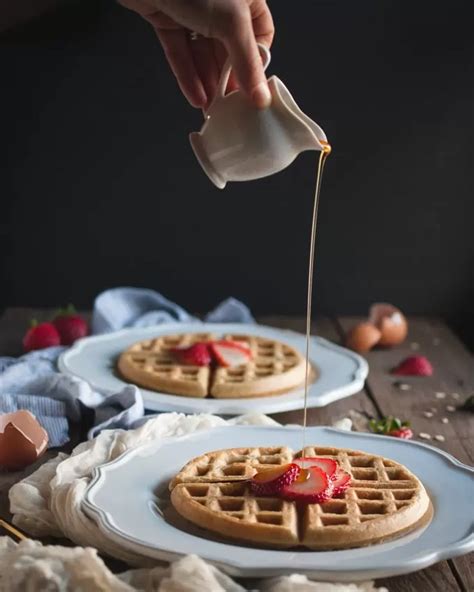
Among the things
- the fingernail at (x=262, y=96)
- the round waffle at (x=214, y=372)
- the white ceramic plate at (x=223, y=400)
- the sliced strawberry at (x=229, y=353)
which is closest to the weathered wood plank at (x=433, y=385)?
the white ceramic plate at (x=223, y=400)

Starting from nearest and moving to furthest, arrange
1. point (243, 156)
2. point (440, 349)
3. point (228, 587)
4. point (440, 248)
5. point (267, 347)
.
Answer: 1. point (228, 587)
2. point (243, 156)
3. point (267, 347)
4. point (440, 349)
5. point (440, 248)

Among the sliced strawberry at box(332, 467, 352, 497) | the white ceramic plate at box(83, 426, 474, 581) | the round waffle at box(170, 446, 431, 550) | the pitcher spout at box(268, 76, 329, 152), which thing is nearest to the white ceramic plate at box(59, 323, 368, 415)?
the white ceramic plate at box(83, 426, 474, 581)

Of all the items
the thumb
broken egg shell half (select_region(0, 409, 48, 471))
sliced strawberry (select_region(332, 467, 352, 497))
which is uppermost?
the thumb

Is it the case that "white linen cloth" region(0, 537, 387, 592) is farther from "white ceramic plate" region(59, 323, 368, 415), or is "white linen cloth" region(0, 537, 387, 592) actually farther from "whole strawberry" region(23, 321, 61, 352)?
"whole strawberry" region(23, 321, 61, 352)

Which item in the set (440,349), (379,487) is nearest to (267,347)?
(440,349)

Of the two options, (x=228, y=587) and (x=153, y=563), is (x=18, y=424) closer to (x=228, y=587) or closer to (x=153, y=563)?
(x=153, y=563)

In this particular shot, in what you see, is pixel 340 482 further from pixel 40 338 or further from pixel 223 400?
pixel 40 338

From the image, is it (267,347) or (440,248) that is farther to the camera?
(440,248)
